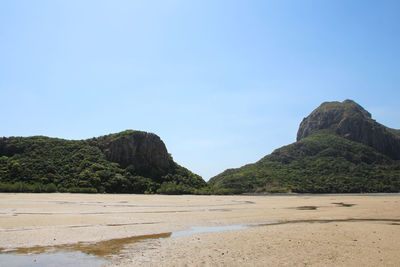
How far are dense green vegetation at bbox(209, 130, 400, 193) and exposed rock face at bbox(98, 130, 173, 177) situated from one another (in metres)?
35.2

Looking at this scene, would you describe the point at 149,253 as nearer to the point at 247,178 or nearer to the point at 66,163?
the point at 66,163

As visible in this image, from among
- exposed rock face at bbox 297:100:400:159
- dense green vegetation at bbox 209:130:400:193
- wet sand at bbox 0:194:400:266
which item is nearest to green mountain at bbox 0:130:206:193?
dense green vegetation at bbox 209:130:400:193

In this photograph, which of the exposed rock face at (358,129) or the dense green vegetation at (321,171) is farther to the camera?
→ the exposed rock face at (358,129)

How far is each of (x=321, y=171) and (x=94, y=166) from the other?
90.3m

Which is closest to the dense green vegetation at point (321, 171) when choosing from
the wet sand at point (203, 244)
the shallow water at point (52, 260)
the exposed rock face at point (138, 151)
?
the exposed rock face at point (138, 151)

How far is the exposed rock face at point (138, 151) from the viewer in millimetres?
77625

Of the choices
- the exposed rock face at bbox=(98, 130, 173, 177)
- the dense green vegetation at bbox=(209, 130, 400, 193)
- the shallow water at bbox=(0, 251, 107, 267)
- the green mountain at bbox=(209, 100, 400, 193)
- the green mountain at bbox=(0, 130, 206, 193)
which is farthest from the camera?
the green mountain at bbox=(209, 100, 400, 193)

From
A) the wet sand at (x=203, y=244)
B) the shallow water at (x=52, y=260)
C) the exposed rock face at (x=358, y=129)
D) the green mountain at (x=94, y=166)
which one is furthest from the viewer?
the exposed rock face at (x=358, y=129)

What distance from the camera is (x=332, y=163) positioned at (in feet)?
382

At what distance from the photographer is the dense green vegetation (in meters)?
98.9

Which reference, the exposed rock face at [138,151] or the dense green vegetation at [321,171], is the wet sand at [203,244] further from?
the dense green vegetation at [321,171]

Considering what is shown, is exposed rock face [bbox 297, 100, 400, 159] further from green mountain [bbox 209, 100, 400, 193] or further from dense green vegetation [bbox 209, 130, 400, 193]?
Result: dense green vegetation [bbox 209, 130, 400, 193]

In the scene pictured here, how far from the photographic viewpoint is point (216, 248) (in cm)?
1098

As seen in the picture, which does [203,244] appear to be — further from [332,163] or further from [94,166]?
[332,163]
